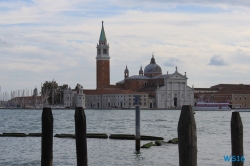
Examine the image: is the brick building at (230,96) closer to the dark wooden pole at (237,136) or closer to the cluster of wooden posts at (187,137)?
the dark wooden pole at (237,136)

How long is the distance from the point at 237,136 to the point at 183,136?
147 cm

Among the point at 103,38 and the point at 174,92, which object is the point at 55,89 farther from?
the point at 174,92

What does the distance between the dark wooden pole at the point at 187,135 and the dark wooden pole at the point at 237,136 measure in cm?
123

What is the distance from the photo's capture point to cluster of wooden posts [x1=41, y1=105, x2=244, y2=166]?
6.46 metres

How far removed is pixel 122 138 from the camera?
20031mm

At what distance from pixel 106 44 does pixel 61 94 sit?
11493 millimetres

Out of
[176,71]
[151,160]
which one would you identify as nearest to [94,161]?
[151,160]

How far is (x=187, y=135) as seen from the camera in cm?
646

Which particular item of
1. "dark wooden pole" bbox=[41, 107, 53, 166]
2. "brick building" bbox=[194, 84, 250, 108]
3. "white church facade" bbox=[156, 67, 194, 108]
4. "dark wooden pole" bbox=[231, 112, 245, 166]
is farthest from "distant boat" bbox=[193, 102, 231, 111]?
"dark wooden pole" bbox=[231, 112, 245, 166]

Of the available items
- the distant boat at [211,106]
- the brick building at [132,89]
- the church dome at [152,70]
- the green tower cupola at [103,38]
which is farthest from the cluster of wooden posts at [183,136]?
the church dome at [152,70]

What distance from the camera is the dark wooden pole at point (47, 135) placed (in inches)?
327

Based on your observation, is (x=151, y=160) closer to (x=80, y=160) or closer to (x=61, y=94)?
(x=80, y=160)

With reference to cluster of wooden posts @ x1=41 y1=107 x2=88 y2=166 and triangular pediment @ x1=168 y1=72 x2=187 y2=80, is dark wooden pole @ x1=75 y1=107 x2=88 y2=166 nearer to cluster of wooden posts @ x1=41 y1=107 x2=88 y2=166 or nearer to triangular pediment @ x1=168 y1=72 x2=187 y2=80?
cluster of wooden posts @ x1=41 y1=107 x2=88 y2=166

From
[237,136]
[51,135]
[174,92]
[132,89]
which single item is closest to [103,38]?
[132,89]
